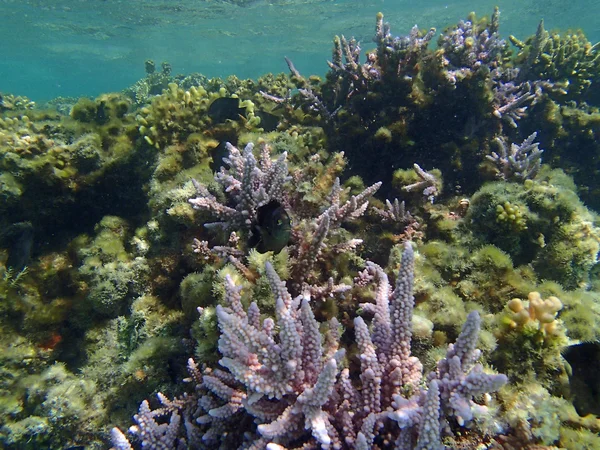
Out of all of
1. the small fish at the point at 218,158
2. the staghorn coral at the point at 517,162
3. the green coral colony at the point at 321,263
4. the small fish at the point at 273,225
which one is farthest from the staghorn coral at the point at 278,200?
the staghorn coral at the point at 517,162

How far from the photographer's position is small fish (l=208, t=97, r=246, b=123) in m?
4.63

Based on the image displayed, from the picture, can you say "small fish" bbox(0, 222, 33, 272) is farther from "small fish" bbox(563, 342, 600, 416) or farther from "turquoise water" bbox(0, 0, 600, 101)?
"turquoise water" bbox(0, 0, 600, 101)

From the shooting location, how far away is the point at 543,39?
6.35 meters

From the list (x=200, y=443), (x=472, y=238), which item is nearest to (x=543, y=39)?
(x=472, y=238)

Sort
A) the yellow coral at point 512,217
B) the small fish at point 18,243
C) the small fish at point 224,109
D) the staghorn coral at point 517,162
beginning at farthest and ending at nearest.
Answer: the small fish at point 224,109, the staghorn coral at point 517,162, the small fish at point 18,243, the yellow coral at point 512,217

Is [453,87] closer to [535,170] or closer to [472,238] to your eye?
[535,170]

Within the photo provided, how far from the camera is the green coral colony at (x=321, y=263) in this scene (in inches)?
81.2

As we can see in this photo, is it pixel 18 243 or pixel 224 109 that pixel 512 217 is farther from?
pixel 18 243

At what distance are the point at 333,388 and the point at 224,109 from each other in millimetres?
4001

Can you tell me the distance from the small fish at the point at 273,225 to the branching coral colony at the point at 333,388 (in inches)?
15.4

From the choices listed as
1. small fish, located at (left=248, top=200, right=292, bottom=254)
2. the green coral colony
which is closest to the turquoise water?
the green coral colony

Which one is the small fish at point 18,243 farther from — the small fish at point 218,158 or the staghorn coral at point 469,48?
the staghorn coral at point 469,48

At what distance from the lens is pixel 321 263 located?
330 centimetres

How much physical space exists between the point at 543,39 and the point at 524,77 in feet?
2.45
